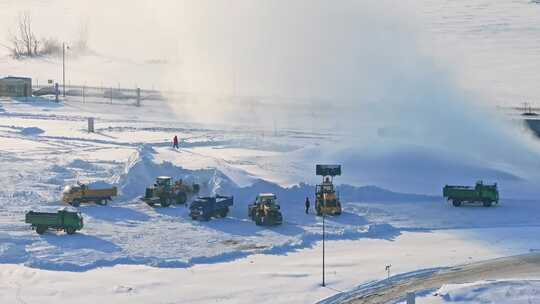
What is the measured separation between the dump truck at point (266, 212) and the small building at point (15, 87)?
60.1m

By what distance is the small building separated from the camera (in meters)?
83.9

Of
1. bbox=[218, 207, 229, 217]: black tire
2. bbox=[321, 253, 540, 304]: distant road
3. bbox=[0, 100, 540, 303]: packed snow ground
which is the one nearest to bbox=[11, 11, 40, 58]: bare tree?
bbox=[0, 100, 540, 303]: packed snow ground

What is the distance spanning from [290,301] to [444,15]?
387ft

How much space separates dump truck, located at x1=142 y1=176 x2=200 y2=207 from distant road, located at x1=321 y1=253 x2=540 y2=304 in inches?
451

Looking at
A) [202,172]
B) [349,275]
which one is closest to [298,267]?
[349,275]

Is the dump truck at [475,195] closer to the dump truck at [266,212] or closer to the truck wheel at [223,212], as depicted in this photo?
the dump truck at [266,212]

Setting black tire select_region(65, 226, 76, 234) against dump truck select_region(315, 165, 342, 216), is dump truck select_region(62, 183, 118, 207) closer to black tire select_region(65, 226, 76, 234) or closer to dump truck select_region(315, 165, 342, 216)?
black tire select_region(65, 226, 76, 234)

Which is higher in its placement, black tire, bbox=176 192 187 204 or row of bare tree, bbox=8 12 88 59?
row of bare tree, bbox=8 12 88 59

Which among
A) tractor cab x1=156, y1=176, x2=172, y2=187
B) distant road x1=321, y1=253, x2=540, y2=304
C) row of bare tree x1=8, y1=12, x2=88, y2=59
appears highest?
row of bare tree x1=8, y1=12, x2=88, y2=59

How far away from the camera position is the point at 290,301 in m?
19.4

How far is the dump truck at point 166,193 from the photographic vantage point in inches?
1204

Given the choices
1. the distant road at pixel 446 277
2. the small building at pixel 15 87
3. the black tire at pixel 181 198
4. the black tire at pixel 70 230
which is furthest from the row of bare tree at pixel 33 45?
the distant road at pixel 446 277

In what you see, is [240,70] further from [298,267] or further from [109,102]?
[298,267]

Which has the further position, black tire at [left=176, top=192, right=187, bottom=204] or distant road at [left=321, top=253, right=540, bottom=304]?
black tire at [left=176, top=192, right=187, bottom=204]
